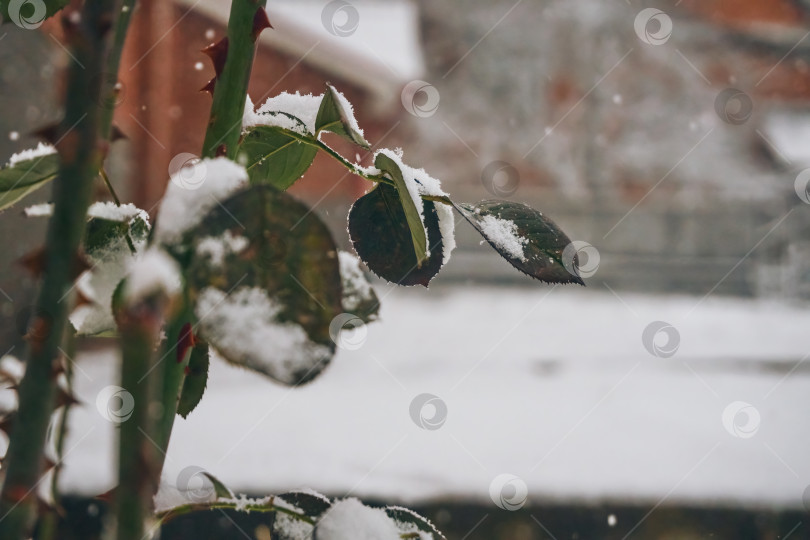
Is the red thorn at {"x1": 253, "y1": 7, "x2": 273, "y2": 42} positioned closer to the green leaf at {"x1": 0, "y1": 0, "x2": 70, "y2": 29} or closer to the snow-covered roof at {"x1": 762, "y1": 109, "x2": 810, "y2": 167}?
the green leaf at {"x1": 0, "y1": 0, "x2": 70, "y2": 29}

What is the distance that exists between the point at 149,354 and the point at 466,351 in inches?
115

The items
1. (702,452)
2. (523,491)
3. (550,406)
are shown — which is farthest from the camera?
(550,406)

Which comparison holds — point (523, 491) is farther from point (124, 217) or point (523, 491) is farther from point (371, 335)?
point (371, 335)

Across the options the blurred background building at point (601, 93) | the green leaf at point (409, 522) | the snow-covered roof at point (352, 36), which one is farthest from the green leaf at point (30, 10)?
the blurred background building at point (601, 93)

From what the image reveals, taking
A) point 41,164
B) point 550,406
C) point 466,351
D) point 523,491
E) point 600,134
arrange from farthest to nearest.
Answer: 1. point 600,134
2. point 466,351
3. point 550,406
4. point 523,491
5. point 41,164

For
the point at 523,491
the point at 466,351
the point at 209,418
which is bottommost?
the point at 523,491

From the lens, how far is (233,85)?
9.1 inches

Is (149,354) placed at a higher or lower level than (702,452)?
lower

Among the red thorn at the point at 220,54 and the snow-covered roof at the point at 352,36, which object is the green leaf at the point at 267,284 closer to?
the red thorn at the point at 220,54

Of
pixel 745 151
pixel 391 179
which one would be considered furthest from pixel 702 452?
pixel 745 151

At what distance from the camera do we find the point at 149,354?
0.13 metres

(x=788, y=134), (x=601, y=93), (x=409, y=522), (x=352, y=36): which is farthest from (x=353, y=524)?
(x=788, y=134)

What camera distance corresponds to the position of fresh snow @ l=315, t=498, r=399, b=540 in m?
0.23

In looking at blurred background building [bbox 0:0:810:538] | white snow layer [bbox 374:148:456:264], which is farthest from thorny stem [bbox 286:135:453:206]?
blurred background building [bbox 0:0:810:538]
